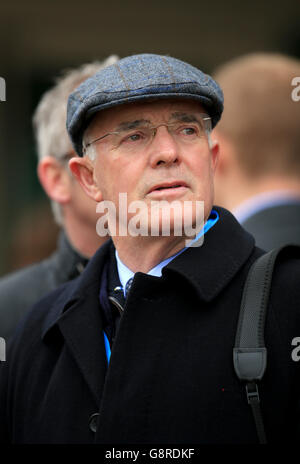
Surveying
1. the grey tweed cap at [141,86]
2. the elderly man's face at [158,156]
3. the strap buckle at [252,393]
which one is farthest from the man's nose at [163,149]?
the strap buckle at [252,393]

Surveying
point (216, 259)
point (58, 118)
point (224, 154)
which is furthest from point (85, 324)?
point (58, 118)

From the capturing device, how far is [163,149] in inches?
90.2

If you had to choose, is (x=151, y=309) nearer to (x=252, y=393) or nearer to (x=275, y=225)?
(x=252, y=393)

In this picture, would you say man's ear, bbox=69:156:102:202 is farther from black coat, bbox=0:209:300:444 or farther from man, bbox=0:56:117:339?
man, bbox=0:56:117:339

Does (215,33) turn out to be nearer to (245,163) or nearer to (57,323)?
(245,163)

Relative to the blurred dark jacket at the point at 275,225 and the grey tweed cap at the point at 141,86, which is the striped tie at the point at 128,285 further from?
the blurred dark jacket at the point at 275,225

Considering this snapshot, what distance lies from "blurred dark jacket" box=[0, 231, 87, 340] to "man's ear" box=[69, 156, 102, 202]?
96 centimetres

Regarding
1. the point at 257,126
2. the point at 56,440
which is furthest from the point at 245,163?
the point at 56,440

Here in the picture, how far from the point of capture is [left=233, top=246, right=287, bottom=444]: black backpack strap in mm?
1985

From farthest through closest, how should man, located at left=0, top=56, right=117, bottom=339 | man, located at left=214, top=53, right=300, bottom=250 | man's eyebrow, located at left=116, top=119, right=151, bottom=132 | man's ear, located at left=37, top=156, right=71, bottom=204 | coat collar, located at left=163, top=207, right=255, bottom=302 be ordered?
1. man's ear, located at left=37, top=156, right=71, bottom=204
2. man, located at left=0, top=56, right=117, bottom=339
3. man, located at left=214, top=53, right=300, bottom=250
4. man's eyebrow, located at left=116, top=119, right=151, bottom=132
5. coat collar, located at left=163, top=207, right=255, bottom=302

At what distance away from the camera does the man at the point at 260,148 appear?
10.5 ft

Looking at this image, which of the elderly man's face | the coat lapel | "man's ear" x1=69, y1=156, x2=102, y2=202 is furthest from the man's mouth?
the coat lapel

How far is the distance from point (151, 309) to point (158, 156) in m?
0.48

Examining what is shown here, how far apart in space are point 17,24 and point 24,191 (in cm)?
190
